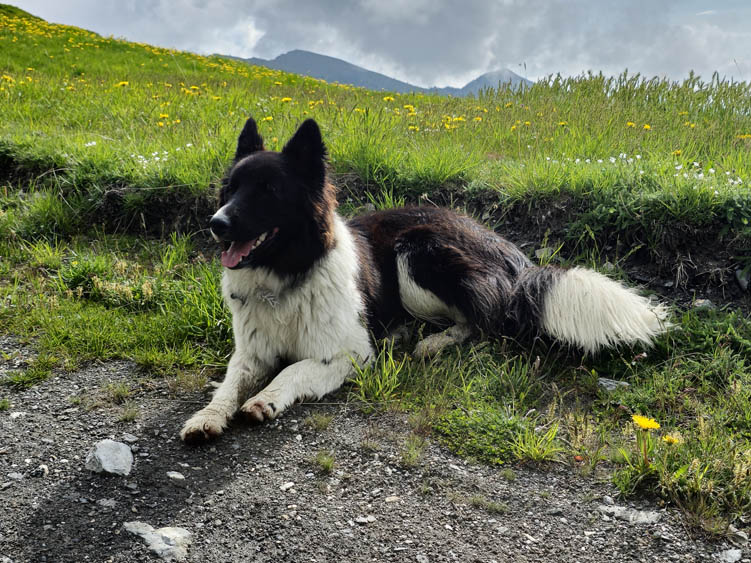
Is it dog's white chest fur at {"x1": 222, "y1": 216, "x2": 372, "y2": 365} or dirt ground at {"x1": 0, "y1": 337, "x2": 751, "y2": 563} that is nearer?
dirt ground at {"x1": 0, "y1": 337, "x2": 751, "y2": 563}

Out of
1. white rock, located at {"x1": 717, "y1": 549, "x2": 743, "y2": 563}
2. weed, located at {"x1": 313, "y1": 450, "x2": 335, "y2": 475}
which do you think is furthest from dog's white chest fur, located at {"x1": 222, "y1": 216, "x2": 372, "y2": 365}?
white rock, located at {"x1": 717, "y1": 549, "x2": 743, "y2": 563}

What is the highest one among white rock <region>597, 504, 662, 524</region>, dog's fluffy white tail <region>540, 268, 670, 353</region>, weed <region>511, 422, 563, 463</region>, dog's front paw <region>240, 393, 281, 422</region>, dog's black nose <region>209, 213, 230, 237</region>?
dog's black nose <region>209, 213, 230, 237</region>

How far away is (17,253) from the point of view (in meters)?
5.39

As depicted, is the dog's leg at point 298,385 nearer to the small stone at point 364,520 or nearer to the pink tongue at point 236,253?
the pink tongue at point 236,253

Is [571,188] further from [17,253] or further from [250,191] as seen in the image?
[17,253]

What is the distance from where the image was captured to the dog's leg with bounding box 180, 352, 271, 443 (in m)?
3.02

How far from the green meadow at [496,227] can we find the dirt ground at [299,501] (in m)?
0.17

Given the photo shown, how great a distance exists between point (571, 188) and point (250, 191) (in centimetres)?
291

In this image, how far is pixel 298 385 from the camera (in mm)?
3389

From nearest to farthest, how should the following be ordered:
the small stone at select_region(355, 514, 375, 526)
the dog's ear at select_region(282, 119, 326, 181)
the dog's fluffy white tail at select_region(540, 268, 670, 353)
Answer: the small stone at select_region(355, 514, 375, 526) → the dog's ear at select_region(282, 119, 326, 181) → the dog's fluffy white tail at select_region(540, 268, 670, 353)

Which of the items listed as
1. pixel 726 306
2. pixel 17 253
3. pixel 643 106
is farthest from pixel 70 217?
pixel 643 106

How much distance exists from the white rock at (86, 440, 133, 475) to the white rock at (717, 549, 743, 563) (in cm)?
251

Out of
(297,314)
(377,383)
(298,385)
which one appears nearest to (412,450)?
(377,383)

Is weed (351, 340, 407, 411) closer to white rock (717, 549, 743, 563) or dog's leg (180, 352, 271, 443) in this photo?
dog's leg (180, 352, 271, 443)
